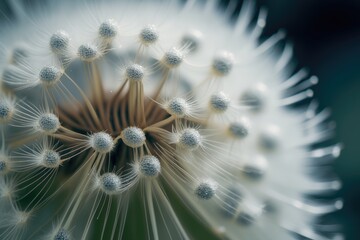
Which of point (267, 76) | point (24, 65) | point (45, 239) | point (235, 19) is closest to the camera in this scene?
point (45, 239)

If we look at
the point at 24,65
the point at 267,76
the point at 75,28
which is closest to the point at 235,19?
the point at 267,76

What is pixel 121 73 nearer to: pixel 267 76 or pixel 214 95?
pixel 214 95

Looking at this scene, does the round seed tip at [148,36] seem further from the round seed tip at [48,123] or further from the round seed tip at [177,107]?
the round seed tip at [48,123]

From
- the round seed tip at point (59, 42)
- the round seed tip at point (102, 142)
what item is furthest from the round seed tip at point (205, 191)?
the round seed tip at point (59, 42)

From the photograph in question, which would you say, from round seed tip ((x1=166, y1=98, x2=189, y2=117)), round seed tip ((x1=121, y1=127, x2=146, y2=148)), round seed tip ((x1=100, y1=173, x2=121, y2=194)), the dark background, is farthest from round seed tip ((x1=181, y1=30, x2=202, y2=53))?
the dark background

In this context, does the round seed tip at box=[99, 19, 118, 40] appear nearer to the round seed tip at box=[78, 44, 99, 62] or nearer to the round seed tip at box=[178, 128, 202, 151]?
the round seed tip at box=[78, 44, 99, 62]

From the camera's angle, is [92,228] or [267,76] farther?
[267,76]
